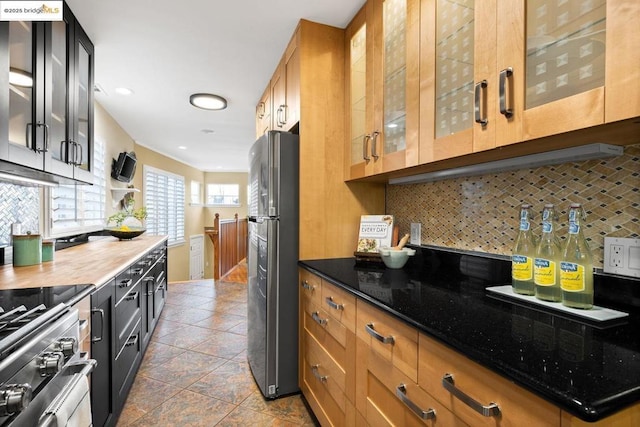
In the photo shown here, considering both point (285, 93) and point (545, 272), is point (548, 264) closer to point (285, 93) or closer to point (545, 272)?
point (545, 272)

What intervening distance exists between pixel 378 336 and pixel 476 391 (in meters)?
0.39

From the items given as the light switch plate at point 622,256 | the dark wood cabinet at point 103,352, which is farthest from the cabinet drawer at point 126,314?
the light switch plate at point 622,256

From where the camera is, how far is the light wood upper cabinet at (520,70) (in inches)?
29.5

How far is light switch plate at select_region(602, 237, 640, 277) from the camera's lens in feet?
3.18

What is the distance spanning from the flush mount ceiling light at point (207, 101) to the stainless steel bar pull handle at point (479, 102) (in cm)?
271

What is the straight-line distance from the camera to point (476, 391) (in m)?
0.72

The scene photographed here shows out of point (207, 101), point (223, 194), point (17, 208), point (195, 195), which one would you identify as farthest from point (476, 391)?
point (223, 194)

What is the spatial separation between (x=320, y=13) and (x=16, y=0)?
4.83 ft

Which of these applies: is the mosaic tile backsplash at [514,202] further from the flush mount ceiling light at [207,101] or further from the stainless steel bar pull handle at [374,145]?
the flush mount ceiling light at [207,101]

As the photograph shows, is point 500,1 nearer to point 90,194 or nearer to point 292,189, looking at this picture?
point 292,189

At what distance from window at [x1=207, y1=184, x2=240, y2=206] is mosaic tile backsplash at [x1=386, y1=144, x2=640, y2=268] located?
756cm

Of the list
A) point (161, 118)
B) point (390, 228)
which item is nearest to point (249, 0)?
point (390, 228)

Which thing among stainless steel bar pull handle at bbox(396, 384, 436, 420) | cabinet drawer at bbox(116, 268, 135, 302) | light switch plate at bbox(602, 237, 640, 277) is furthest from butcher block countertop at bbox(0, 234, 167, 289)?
light switch plate at bbox(602, 237, 640, 277)

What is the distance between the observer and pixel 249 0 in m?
1.74
